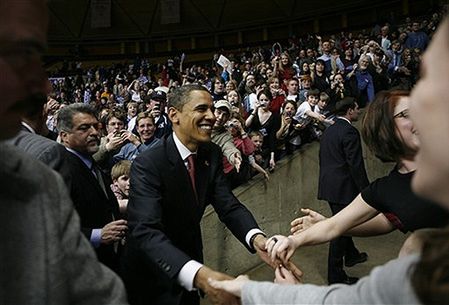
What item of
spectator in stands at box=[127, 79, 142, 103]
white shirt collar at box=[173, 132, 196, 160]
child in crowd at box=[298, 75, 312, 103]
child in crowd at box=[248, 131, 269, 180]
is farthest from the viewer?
spectator in stands at box=[127, 79, 142, 103]

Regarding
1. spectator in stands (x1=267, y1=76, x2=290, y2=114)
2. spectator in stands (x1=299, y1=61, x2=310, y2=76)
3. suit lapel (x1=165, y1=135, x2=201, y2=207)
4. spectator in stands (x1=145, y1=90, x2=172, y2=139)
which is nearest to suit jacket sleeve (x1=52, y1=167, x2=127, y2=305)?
suit lapel (x1=165, y1=135, x2=201, y2=207)

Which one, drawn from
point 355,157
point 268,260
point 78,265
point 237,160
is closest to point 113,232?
point 268,260

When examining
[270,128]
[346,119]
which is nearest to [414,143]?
[346,119]

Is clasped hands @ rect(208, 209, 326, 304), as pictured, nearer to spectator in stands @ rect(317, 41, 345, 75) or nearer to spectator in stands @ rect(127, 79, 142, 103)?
spectator in stands @ rect(317, 41, 345, 75)

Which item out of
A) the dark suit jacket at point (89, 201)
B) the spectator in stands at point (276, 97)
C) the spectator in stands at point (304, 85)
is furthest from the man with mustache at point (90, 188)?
the spectator in stands at point (304, 85)

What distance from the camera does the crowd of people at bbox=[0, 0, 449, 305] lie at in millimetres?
841

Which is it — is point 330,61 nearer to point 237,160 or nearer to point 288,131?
point 288,131

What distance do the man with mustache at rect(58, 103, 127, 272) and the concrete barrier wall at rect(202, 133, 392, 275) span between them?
2000 mm

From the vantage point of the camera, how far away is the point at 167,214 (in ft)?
7.77

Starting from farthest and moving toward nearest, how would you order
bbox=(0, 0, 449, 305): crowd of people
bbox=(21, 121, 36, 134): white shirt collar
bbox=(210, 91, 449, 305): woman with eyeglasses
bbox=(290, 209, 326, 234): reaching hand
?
bbox=(21, 121, 36, 134): white shirt collar < bbox=(290, 209, 326, 234): reaching hand < bbox=(210, 91, 449, 305): woman with eyeglasses < bbox=(0, 0, 449, 305): crowd of people

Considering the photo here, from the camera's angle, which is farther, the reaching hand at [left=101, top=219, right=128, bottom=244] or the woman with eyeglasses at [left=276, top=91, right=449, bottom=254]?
the reaching hand at [left=101, top=219, right=128, bottom=244]

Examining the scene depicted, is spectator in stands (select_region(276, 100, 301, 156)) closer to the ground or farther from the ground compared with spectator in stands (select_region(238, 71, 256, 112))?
closer to the ground

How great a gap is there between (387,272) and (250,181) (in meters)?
4.49

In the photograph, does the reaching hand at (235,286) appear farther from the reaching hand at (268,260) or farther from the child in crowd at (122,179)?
the child in crowd at (122,179)
